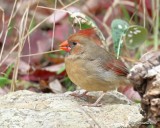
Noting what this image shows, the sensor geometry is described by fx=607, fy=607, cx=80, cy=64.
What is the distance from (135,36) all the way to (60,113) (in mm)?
1473

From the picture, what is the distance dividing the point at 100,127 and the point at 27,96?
0.63 meters

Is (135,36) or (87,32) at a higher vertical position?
(87,32)

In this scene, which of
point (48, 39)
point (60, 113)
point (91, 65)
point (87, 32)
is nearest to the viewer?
point (60, 113)

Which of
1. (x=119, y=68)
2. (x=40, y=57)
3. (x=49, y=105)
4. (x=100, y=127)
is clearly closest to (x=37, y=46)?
(x=40, y=57)

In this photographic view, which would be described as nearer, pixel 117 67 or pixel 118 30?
pixel 117 67

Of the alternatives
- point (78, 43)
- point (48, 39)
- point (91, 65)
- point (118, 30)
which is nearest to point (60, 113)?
point (91, 65)

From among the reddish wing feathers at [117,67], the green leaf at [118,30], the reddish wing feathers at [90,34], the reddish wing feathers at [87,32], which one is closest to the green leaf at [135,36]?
the green leaf at [118,30]

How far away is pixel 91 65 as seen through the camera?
11.9 ft

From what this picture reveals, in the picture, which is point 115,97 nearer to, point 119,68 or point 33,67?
point 119,68

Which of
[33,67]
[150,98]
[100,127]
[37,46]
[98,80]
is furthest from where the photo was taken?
[37,46]

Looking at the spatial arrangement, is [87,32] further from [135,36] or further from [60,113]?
[135,36]

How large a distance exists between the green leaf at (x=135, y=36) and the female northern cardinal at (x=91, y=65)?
64cm

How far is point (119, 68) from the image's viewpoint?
3.71 metres

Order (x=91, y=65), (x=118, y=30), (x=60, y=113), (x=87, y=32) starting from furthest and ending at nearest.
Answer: (x=118, y=30)
(x=91, y=65)
(x=87, y=32)
(x=60, y=113)
